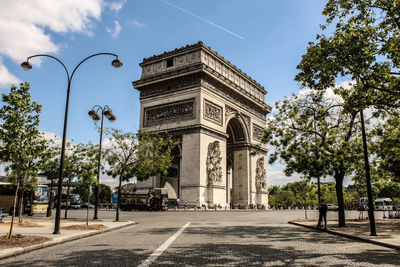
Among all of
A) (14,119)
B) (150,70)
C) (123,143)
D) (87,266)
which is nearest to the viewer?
(87,266)

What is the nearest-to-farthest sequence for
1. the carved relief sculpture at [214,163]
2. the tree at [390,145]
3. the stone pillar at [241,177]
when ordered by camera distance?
the tree at [390,145] < the carved relief sculpture at [214,163] < the stone pillar at [241,177]

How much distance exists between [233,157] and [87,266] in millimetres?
47302

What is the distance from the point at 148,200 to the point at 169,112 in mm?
11659

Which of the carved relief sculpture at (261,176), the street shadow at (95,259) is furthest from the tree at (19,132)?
the carved relief sculpture at (261,176)

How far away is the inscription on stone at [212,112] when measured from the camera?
43.6m

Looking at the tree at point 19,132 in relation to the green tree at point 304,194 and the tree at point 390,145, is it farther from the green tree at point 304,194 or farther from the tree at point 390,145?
the green tree at point 304,194

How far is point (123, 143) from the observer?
82.2 feet

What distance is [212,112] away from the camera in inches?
1764

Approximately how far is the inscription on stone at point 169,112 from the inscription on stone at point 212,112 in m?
1.91

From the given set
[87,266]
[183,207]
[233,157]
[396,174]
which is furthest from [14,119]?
[233,157]

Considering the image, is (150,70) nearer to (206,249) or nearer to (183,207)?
(183,207)

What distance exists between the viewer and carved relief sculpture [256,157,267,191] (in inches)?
2096

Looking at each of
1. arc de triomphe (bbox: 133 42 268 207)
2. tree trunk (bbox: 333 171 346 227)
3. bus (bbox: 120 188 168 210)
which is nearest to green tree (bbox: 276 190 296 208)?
arc de triomphe (bbox: 133 42 268 207)

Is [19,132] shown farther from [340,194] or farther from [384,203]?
[384,203]
